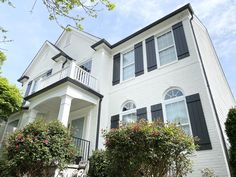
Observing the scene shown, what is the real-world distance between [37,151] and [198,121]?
5422mm

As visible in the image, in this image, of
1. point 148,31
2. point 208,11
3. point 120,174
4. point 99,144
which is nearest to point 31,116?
point 99,144

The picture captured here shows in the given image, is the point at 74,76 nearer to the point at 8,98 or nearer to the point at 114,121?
the point at 114,121

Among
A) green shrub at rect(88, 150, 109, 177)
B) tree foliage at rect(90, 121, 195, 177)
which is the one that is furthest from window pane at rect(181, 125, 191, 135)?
green shrub at rect(88, 150, 109, 177)

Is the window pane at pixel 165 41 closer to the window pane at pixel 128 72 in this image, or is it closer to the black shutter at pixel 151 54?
the black shutter at pixel 151 54

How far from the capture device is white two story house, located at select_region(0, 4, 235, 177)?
630 centimetres

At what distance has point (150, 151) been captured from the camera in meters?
4.35

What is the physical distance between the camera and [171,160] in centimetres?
445

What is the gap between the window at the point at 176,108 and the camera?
6739mm

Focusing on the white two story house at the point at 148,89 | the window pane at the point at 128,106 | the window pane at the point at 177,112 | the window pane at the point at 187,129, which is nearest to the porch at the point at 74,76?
the white two story house at the point at 148,89

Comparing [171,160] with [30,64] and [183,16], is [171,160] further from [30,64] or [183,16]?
[30,64]

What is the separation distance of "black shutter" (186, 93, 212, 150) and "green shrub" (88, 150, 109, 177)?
3476 mm

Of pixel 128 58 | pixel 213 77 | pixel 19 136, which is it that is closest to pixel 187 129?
pixel 213 77

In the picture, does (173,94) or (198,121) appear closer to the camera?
(198,121)

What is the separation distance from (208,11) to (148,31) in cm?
312
